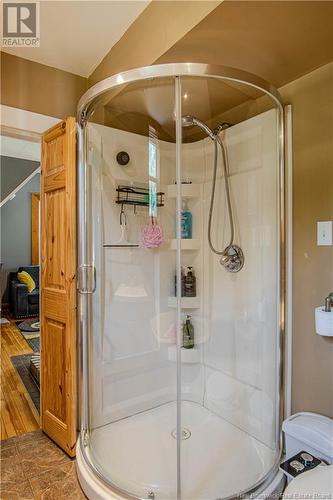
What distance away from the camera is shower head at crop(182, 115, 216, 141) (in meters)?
1.86

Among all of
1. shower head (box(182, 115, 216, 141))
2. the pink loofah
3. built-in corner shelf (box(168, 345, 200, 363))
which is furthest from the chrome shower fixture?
built-in corner shelf (box(168, 345, 200, 363))

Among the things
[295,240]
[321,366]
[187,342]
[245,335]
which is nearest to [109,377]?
[187,342]

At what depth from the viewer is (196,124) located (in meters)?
1.92

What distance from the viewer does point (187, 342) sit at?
2143 mm

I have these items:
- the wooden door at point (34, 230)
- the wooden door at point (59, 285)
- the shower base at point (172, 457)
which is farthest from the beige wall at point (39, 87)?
the wooden door at point (34, 230)

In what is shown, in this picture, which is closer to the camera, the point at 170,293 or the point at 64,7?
the point at 64,7

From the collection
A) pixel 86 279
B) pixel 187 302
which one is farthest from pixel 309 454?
pixel 86 279

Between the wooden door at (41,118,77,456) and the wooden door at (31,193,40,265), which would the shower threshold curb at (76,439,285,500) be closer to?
the wooden door at (41,118,77,456)

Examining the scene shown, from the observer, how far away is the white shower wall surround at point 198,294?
72.2 inches

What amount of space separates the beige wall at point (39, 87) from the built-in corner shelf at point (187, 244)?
3.94 ft

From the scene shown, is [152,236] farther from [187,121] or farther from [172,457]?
[172,457]

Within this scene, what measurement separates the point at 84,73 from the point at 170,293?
1.70 metres

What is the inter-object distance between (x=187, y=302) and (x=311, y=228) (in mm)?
955

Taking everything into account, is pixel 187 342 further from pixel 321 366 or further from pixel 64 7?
pixel 64 7
